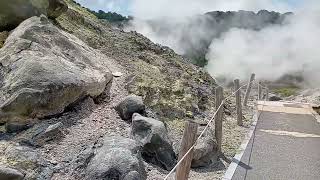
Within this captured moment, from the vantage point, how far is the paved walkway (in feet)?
29.2

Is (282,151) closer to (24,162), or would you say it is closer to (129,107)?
(129,107)

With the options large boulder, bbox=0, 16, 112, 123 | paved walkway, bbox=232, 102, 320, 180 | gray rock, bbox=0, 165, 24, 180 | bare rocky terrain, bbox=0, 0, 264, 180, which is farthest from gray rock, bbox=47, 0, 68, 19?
gray rock, bbox=0, 165, 24, 180

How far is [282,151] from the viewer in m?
10.8

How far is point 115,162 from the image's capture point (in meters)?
7.28

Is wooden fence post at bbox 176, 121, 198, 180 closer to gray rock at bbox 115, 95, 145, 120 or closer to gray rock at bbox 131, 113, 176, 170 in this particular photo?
gray rock at bbox 131, 113, 176, 170

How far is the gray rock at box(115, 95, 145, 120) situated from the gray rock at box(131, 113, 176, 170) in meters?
1.07

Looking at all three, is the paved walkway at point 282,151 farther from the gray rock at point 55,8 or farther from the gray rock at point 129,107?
the gray rock at point 55,8

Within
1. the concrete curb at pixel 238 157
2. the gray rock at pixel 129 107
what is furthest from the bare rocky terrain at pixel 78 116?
the concrete curb at pixel 238 157

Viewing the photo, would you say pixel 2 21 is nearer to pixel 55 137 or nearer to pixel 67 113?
pixel 67 113

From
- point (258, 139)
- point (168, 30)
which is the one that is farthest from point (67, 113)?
point (168, 30)

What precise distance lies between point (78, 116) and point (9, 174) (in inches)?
107

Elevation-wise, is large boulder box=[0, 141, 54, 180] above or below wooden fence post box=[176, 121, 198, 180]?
below

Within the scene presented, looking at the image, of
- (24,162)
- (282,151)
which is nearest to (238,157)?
(282,151)

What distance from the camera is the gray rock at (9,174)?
680 centimetres
